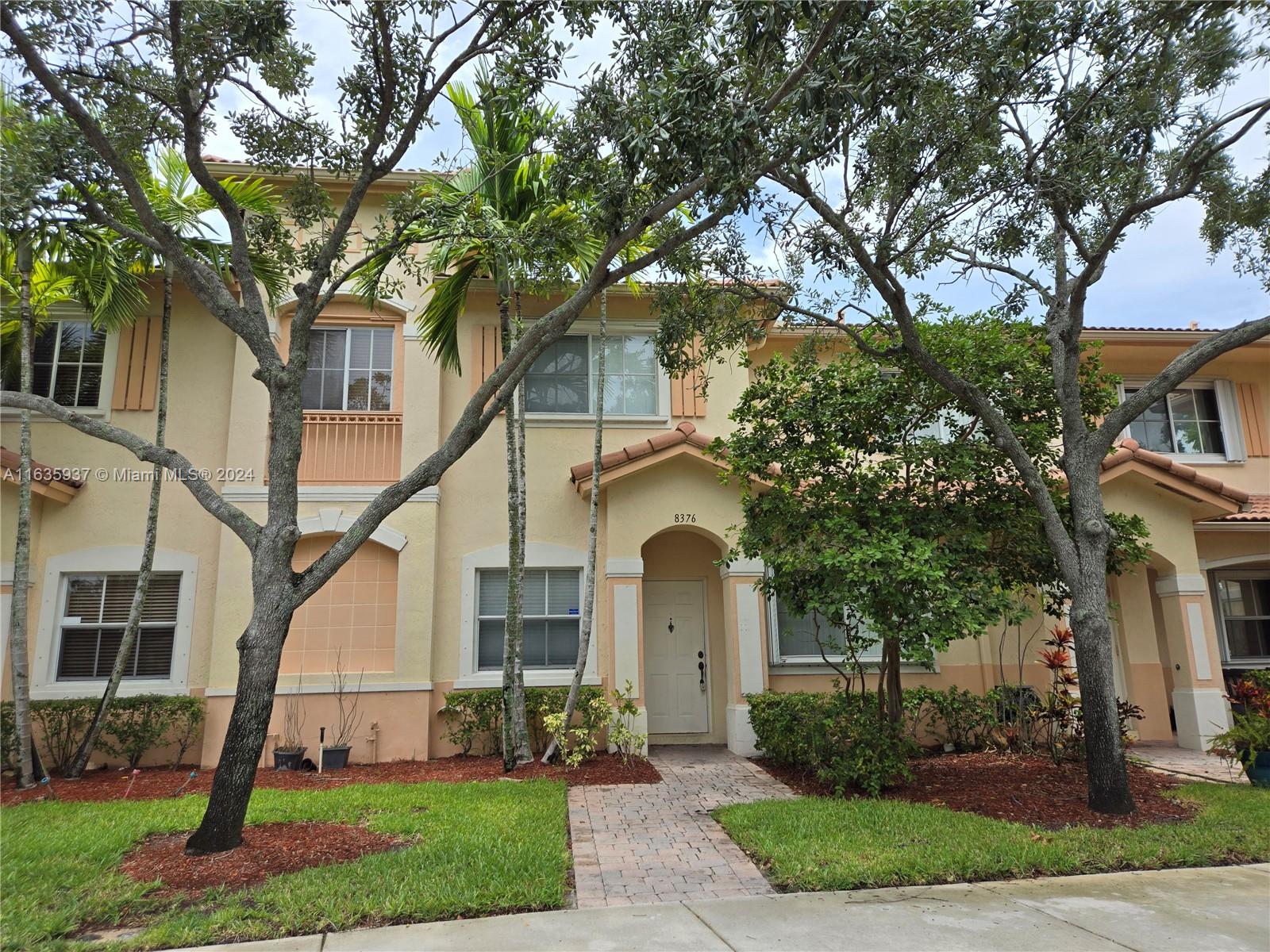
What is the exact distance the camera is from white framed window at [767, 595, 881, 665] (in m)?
11.7

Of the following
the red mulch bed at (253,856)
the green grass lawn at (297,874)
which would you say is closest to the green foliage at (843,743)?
the green grass lawn at (297,874)

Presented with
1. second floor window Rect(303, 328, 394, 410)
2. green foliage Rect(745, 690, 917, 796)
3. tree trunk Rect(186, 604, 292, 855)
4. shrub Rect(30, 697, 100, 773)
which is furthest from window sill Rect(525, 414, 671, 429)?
shrub Rect(30, 697, 100, 773)

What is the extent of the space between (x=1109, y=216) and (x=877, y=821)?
6411 mm

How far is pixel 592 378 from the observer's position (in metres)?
12.4

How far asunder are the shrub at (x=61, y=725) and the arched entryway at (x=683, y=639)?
7.40m

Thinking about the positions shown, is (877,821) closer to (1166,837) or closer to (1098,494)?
(1166,837)

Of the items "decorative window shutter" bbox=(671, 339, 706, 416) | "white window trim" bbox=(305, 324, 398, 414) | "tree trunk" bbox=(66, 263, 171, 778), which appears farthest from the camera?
"decorative window shutter" bbox=(671, 339, 706, 416)

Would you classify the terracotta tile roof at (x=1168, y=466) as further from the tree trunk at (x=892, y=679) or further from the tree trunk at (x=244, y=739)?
the tree trunk at (x=244, y=739)

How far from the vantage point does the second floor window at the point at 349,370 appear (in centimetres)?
1170

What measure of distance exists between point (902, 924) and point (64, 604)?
11.2 m

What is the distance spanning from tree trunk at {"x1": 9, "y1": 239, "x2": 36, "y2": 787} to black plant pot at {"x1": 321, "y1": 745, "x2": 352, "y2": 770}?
3156mm

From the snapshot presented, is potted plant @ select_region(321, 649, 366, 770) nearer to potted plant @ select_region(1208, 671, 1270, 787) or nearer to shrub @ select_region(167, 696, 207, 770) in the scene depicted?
shrub @ select_region(167, 696, 207, 770)

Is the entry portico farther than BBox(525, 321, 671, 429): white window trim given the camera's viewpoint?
No

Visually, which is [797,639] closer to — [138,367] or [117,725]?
[117,725]
